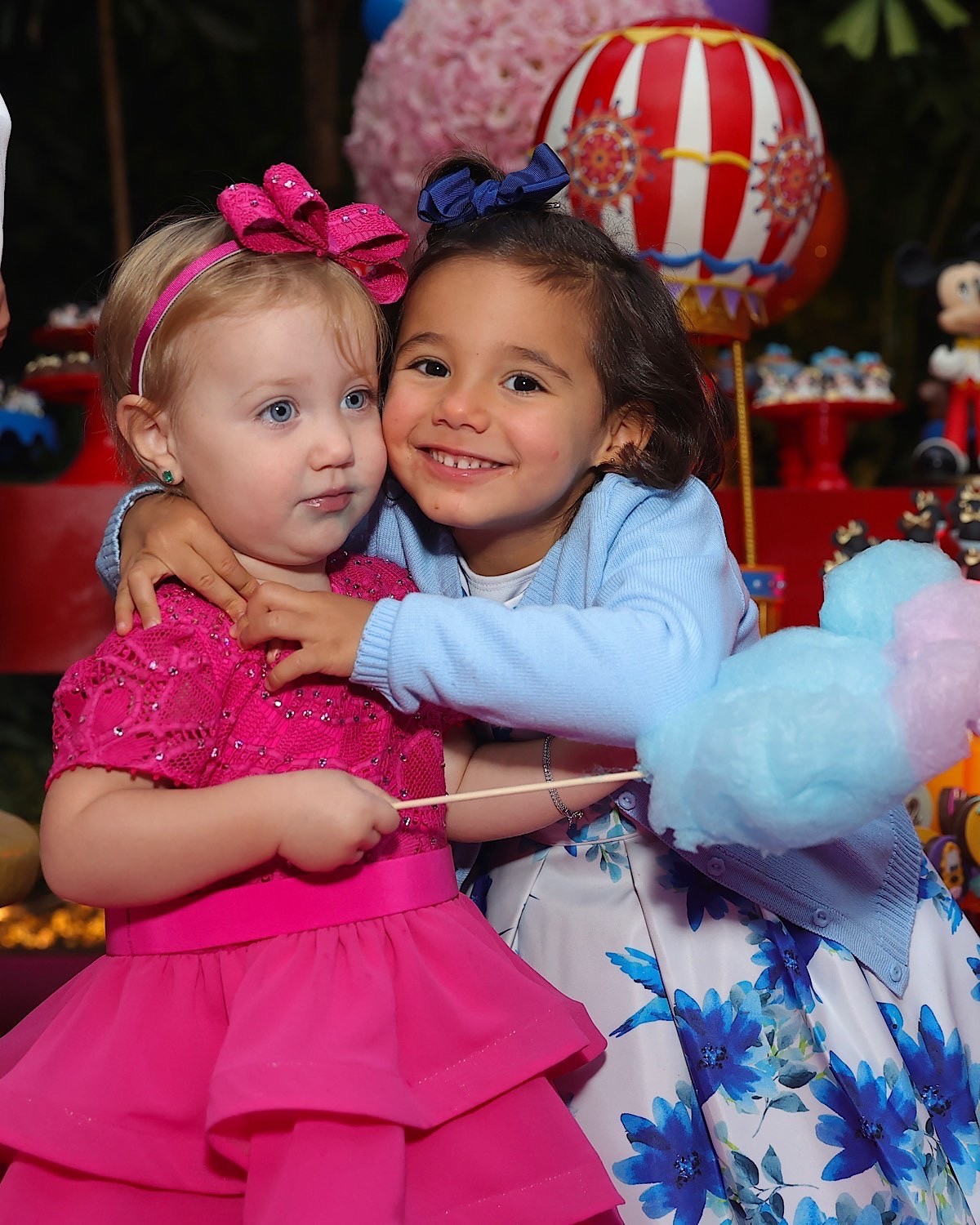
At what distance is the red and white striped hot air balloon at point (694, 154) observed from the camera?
180 cm

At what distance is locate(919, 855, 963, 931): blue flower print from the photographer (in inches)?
50.2

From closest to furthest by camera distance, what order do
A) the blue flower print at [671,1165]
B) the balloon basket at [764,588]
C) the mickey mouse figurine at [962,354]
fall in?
the blue flower print at [671,1165] → the balloon basket at [764,588] → the mickey mouse figurine at [962,354]

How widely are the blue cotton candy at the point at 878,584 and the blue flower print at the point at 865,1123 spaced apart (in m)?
0.37

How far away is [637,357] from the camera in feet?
4.14

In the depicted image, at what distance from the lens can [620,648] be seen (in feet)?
3.37

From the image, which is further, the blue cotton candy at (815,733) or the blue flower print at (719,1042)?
the blue flower print at (719,1042)

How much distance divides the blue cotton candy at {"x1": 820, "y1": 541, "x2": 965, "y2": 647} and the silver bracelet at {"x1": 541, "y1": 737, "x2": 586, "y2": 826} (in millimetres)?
263

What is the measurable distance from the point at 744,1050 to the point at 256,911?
1.41ft

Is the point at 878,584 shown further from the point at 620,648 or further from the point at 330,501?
the point at 330,501

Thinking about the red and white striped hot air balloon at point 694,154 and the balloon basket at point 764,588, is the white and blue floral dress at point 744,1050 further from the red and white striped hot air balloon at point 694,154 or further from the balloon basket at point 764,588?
the red and white striped hot air balloon at point 694,154

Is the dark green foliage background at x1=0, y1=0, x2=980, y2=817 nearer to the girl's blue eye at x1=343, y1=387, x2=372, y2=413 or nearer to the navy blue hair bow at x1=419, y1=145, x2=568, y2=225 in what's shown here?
the navy blue hair bow at x1=419, y1=145, x2=568, y2=225

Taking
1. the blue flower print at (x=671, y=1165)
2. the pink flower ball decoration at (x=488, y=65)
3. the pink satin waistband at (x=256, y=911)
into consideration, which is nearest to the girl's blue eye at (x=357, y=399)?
the pink satin waistband at (x=256, y=911)

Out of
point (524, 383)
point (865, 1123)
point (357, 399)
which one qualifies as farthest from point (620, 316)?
point (865, 1123)

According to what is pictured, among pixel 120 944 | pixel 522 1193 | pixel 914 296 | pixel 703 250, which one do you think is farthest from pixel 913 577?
pixel 914 296
